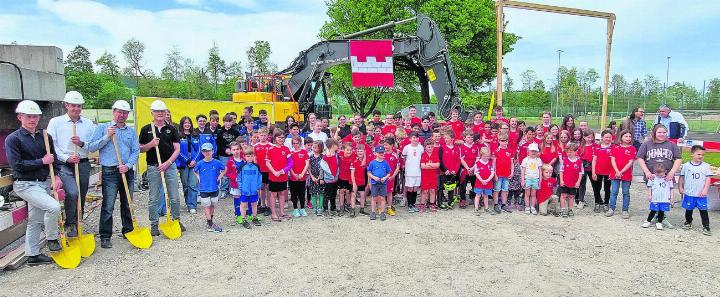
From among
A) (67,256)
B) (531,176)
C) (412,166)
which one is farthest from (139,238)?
(531,176)

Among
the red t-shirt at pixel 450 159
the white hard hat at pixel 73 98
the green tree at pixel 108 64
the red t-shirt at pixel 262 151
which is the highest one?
the green tree at pixel 108 64

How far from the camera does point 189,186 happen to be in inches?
314

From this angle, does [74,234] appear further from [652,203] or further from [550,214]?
[652,203]

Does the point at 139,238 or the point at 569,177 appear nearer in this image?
the point at 139,238

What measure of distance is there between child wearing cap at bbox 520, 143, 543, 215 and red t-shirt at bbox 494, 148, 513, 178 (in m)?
0.26

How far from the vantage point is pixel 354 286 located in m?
4.59

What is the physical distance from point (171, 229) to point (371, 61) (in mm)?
8870

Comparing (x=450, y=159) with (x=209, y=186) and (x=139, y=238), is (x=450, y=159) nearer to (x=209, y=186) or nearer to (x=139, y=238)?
(x=209, y=186)

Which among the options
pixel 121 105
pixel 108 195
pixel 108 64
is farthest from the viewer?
pixel 108 64

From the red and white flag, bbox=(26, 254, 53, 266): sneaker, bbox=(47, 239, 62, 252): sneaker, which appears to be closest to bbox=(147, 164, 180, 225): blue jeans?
bbox=(47, 239, 62, 252): sneaker

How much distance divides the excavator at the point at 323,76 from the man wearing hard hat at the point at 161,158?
742 cm

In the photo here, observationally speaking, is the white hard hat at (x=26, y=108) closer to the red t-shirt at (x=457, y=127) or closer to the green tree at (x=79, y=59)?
the red t-shirt at (x=457, y=127)

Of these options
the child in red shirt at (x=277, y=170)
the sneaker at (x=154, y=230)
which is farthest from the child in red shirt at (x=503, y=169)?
Result: the sneaker at (x=154, y=230)

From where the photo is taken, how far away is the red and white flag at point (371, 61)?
13.6 m
